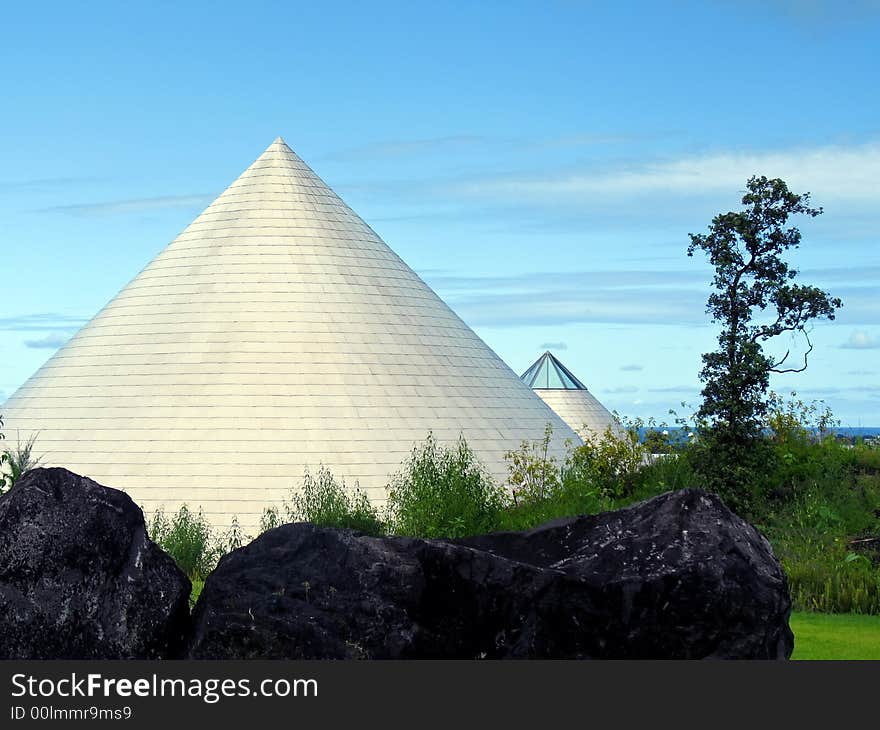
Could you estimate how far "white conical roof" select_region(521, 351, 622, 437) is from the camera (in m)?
53.4

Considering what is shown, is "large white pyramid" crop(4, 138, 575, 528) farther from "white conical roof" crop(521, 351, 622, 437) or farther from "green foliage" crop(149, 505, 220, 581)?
"white conical roof" crop(521, 351, 622, 437)

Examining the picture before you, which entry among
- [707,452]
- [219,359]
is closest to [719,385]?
[707,452]

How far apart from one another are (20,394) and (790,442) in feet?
79.9

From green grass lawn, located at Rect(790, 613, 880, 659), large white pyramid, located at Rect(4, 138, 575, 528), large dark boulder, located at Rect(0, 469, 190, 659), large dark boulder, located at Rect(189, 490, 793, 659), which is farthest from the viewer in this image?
large white pyramid, located at Rect(4, 138, 575, 528)

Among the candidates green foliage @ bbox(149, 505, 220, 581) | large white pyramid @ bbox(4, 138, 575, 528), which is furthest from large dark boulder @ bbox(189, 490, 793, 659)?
large white pyramid @ bbox(4, 138, 575, 528)

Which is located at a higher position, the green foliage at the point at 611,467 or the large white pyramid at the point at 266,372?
the large white pyramid at the point at 266,372

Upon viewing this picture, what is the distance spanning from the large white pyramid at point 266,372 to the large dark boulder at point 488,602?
19623mm

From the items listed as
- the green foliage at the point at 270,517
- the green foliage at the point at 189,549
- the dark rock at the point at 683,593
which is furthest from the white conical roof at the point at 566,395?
the dark rock at the point at 683,593

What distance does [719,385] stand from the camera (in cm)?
2264

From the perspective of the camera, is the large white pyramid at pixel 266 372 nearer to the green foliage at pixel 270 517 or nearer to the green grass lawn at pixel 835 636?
the green foliage at pixel 270 517

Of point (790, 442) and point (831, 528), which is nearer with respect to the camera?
point (831, 528)

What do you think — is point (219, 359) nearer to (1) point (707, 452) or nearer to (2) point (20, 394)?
(2) point (20, 394)

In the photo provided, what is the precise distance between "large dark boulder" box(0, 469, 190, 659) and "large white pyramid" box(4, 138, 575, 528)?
19479 mm

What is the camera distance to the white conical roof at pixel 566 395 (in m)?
53.4
